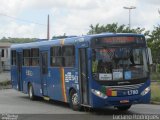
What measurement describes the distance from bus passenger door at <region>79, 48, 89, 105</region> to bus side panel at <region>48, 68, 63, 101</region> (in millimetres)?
2681

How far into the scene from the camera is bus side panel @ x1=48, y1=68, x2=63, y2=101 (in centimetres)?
2109

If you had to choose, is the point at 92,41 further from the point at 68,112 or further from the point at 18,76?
the point at 18,76

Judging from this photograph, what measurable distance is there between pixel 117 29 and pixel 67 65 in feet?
191

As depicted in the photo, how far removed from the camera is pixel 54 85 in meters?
21.7

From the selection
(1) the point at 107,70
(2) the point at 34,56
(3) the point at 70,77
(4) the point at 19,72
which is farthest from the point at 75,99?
(4) the point at 19,72

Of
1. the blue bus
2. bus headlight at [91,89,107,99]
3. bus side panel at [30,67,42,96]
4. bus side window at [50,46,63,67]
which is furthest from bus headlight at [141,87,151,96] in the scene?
bus side panel at [30,67,42,96]

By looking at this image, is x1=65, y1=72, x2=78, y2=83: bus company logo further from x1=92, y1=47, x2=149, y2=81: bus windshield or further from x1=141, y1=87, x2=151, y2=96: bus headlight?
x1=141, y1=87, x2=151, y2=96: bus headlight

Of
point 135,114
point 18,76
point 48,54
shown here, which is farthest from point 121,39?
point 18,76

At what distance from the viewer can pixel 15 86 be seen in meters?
28.5

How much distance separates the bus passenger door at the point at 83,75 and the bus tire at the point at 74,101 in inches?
25.0

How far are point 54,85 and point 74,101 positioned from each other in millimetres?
2619

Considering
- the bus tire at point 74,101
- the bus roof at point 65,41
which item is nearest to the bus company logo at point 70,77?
the bus tire at point 74,101

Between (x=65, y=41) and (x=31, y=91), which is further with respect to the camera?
(x=31, y=91)

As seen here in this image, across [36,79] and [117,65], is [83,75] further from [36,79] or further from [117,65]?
[36,79]
